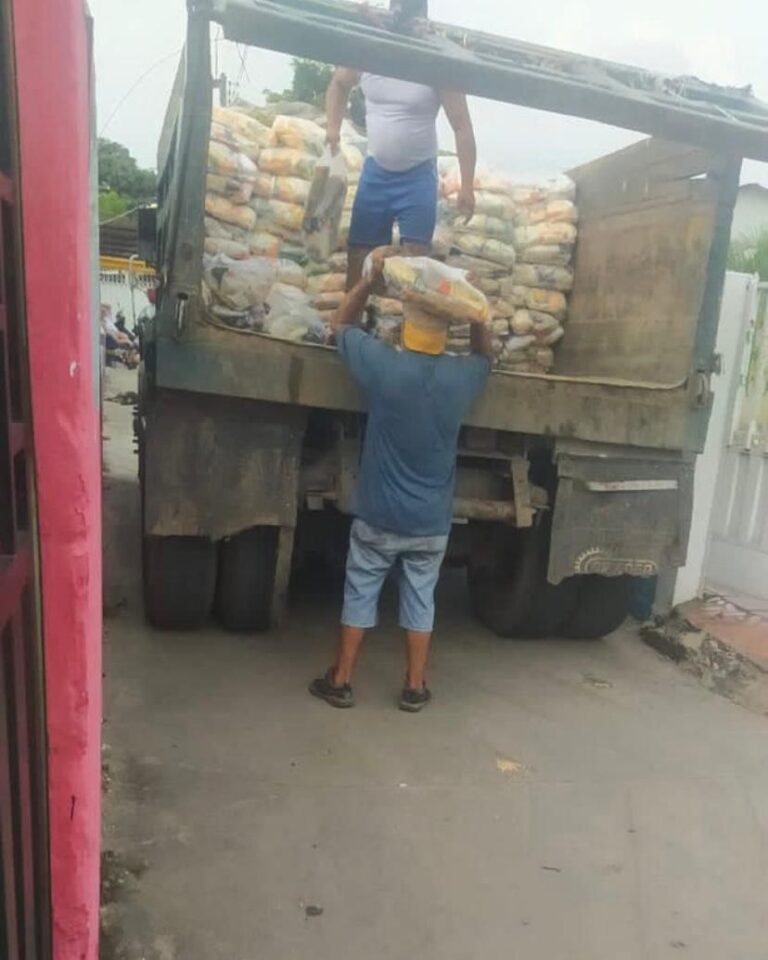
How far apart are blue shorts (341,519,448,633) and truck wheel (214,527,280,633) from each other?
443mm

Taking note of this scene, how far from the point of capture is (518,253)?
5.30 metres

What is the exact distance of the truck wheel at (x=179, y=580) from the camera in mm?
4469

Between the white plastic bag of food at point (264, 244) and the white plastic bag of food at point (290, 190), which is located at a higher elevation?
the white plastic bag of food at point (290, 190)

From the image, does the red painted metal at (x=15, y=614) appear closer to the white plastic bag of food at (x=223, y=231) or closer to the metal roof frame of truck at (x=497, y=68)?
the metal roof frame of truck at (x=497, y=68)

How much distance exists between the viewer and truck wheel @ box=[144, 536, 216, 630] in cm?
447

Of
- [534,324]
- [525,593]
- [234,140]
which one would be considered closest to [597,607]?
[525,593]

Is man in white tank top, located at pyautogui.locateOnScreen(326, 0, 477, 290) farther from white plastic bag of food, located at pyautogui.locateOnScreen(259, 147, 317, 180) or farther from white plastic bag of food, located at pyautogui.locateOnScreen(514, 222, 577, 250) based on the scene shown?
white plastic bag of food, located at pyautogui.locateOnScreen(514, 222, 577, 250)

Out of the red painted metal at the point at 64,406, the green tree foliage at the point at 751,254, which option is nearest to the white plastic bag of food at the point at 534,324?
the red painted metal at the point at 64,406

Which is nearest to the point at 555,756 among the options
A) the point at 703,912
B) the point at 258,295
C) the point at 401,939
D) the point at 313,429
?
the point at 703,912

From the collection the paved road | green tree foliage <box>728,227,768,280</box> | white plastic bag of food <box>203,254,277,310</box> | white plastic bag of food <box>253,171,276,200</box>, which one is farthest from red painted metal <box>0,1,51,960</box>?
green tree foliage <box>728,227,768,280</box>

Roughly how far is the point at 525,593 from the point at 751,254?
9.78 m

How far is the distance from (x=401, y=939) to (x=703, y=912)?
91 cm

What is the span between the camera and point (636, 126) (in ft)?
12.6

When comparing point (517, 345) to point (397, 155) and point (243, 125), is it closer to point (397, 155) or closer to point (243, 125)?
point (397, 155)
